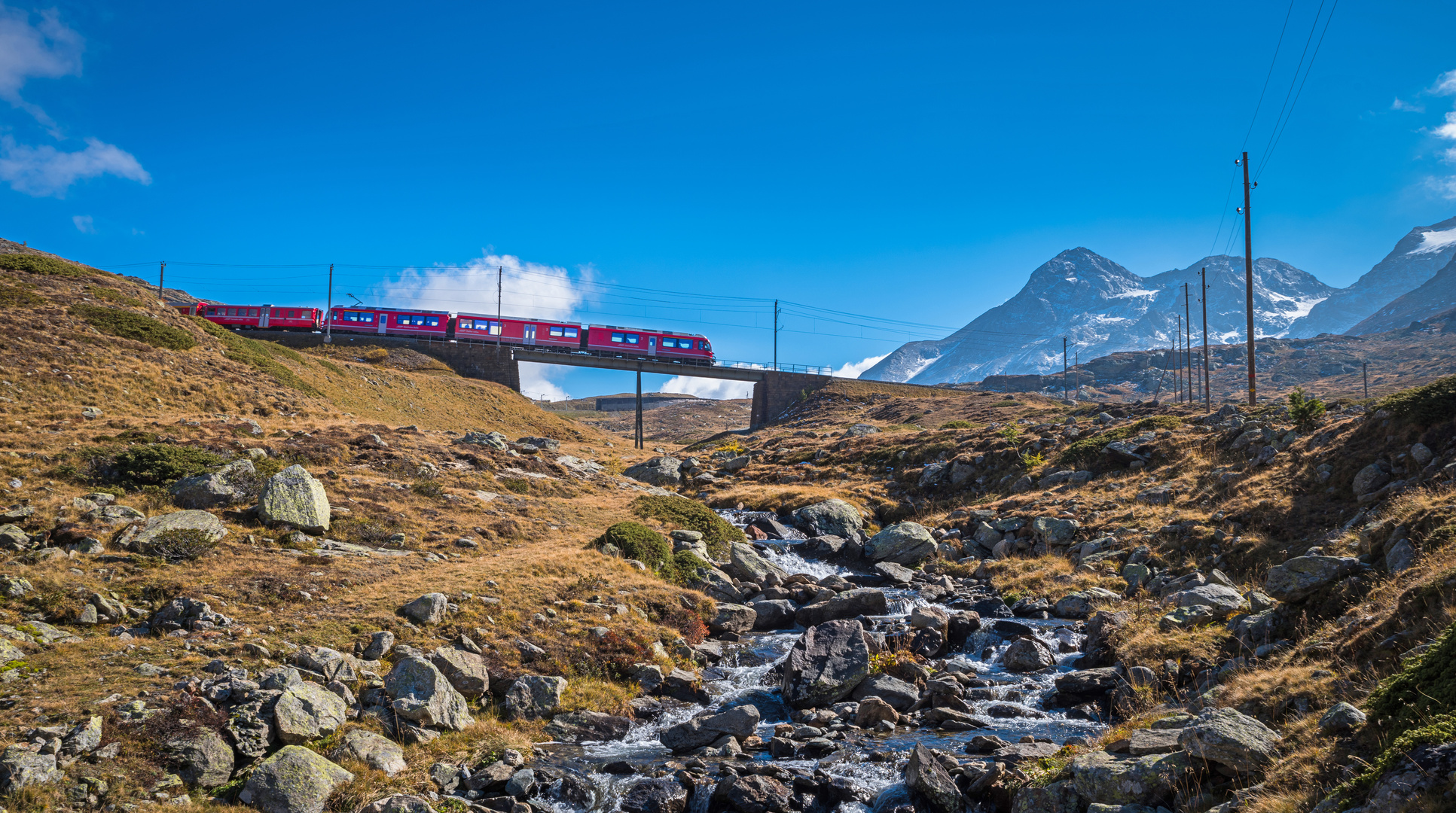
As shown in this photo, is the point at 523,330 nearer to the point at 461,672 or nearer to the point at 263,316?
the point at 263,316

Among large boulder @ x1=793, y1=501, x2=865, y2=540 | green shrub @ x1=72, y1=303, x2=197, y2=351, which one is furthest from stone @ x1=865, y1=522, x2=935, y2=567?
green shrub @ x1=72, y1=303, x2=197, y2=351

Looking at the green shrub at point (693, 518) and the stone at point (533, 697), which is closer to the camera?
the stone at point (533, 697)

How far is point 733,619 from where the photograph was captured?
21562mm

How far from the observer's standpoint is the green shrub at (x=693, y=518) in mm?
29453

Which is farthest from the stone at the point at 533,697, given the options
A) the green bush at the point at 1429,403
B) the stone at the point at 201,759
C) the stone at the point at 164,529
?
the green bush at the point at 1429,403

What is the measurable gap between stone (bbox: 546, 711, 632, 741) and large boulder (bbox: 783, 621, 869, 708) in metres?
3.85

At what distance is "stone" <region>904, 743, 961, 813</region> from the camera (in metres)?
10.4

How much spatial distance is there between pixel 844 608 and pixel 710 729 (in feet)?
30.9

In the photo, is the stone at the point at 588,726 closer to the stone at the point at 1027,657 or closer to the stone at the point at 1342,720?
the stone at the point at 1027,657

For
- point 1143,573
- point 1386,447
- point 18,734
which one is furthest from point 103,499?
point 1386,447

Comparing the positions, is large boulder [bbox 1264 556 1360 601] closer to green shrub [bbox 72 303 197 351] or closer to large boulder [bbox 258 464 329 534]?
large boulder [bbox 258 464 329 534]

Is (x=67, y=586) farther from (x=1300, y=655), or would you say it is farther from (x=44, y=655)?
(x=1300, y=655)

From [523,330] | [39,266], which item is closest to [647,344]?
[523,330]

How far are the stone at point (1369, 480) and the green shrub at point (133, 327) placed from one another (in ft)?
179
